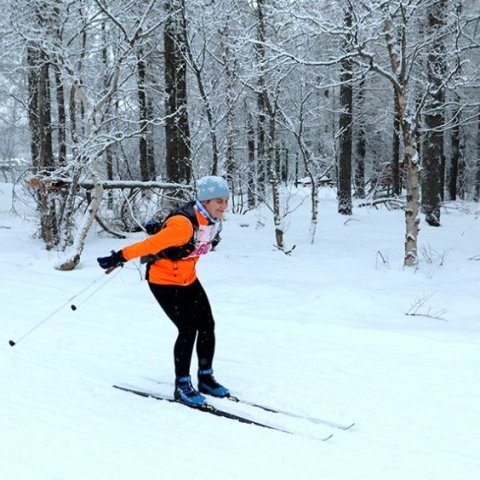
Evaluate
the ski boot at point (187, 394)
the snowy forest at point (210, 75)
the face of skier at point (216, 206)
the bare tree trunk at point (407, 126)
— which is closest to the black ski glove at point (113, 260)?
the face of skier at point (216, 206)

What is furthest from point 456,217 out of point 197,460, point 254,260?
point 197,460

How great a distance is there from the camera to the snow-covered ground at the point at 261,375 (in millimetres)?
3166

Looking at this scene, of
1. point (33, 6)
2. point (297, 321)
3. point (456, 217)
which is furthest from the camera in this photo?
point (456, 217)

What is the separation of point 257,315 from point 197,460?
359 centimetres

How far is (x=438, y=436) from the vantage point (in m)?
3.52

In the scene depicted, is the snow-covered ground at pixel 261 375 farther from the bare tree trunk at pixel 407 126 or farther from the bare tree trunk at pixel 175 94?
the bare tree trunk at pixel 175 94

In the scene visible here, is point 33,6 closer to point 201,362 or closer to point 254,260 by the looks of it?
point 254,260

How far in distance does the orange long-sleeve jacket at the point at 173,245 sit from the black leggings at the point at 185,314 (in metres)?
0.07

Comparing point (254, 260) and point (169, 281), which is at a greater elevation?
point (169, 281)

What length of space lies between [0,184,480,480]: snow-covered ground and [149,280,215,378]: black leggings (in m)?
0.38

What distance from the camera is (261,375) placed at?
4699 mm

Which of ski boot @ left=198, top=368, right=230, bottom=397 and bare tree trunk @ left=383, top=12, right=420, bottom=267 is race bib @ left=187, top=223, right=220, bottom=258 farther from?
bare tree trunk @ left=383, top=12, right=420, bottom=267

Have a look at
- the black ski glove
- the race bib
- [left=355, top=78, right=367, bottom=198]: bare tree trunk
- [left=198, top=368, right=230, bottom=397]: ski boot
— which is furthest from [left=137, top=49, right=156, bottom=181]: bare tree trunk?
the black ski glove

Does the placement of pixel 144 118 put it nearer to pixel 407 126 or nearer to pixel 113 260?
pixel 407 126
